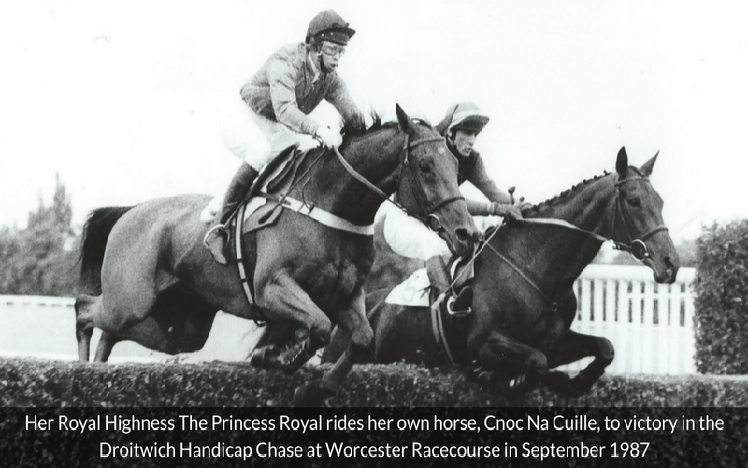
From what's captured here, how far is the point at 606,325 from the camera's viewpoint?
24.3 feet

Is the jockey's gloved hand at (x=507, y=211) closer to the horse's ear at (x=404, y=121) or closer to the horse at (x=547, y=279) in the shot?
the horse at (x=547, y=279)

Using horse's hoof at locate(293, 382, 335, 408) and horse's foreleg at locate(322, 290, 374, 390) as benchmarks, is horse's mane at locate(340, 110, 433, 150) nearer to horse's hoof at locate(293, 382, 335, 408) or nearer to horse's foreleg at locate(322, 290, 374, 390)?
horse's foreleg at locate(322, 290, 374, 390)

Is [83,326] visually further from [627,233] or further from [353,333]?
[627,233]

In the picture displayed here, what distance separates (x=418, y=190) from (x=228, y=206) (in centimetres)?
126

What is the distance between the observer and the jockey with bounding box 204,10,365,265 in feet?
17.8

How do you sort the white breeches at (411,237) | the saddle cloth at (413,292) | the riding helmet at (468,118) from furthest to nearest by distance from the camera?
1. the white breeches at (411,237)
2. the saddle cloth at (413,292)
3. the riding helmet at (468,118)

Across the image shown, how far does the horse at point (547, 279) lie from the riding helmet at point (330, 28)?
1.48 meters

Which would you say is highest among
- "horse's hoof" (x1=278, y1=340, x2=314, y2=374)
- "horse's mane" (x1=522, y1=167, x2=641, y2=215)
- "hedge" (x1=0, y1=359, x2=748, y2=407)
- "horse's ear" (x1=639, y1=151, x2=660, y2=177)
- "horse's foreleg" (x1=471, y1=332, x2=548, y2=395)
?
"horse's ear" (x1=639, y1=151, x2=660, y2=177)

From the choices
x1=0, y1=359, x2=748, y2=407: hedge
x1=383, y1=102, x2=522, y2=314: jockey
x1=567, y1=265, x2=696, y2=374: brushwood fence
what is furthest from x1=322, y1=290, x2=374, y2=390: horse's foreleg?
x1=567, y1=265, x2=696, y2=374: brushwood fence

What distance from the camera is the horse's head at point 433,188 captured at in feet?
15.8

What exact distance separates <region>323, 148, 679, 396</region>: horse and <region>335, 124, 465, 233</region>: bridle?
3.25 ft

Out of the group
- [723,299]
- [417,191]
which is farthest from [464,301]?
[723,299]

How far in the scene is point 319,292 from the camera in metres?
5.23

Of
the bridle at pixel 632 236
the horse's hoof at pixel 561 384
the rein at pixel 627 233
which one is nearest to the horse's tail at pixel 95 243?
the rein at pixel 627 233
